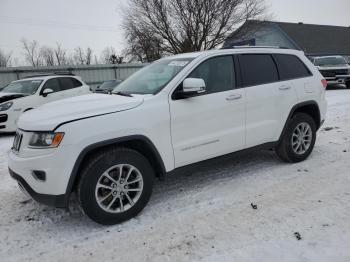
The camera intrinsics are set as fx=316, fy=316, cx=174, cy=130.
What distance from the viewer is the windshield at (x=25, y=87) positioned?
9.61 metres

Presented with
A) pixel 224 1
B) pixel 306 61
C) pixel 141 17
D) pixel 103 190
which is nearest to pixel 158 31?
pixel 141 17

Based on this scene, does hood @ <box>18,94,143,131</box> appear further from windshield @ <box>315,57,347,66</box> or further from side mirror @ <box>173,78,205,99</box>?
windshield @ <box>315,57,347,66</box>

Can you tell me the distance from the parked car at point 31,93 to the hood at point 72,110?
6.09 m

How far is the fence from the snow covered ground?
15231mm

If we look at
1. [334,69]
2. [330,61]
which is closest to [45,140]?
[334,69]

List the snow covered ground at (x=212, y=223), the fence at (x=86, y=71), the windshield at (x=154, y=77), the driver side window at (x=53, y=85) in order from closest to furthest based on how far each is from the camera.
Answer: the snow covered ground at (x=212, y=223) < the windshield at (x=154, y=77) < the driver side window at (x=53, y=85) < the fence at (x=86, y=71)

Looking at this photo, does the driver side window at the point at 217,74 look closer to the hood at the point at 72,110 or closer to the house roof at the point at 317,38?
the hood at the point at 72,110

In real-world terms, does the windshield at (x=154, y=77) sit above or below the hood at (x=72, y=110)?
above

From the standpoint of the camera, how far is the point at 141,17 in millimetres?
28953

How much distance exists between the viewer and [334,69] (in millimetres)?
16219

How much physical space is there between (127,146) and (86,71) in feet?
60.5

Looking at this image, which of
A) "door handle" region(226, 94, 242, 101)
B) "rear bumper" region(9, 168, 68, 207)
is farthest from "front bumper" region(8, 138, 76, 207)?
"door handle" region(226, 94, 242, 101)

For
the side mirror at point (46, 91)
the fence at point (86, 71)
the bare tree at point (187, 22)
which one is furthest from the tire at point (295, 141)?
the bare tree at point (187, 22)

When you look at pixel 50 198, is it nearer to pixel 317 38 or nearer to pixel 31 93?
pixel 31 93
